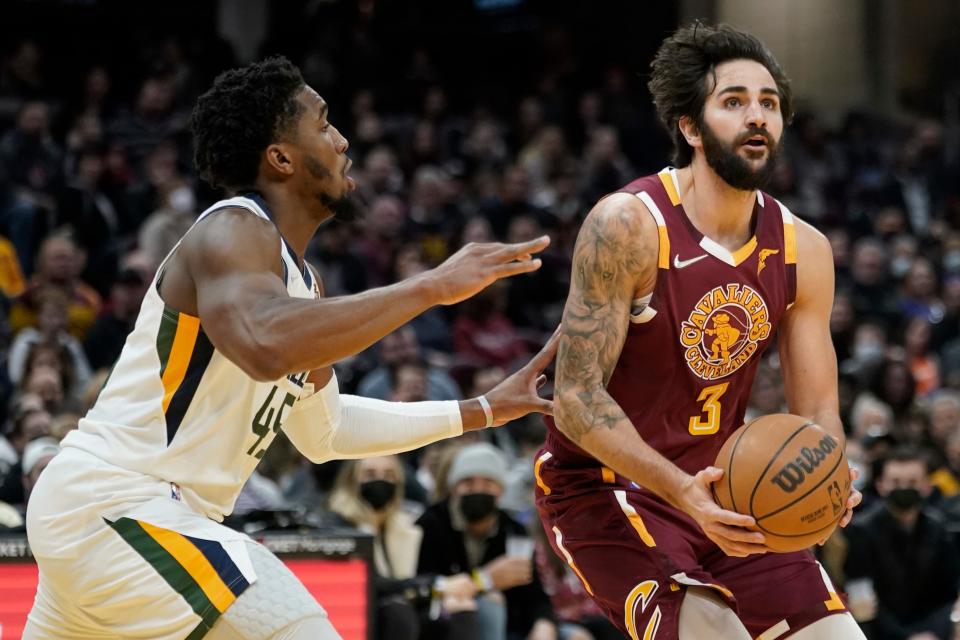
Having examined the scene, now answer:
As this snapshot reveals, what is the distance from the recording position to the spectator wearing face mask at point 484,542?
291 inches

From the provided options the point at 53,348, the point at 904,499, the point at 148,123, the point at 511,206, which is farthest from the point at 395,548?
the point at 148,123

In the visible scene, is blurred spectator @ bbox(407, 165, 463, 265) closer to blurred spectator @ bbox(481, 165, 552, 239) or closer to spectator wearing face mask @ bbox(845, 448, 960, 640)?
blurred spectator @ bbox(481, 165, 552, 239)

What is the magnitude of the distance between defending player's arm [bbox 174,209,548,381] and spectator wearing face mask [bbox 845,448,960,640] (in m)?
5.05

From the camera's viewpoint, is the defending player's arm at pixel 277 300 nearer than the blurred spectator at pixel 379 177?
Yes

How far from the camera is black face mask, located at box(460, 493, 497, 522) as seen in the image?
7.47m

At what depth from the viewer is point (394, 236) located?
1207 centimetres

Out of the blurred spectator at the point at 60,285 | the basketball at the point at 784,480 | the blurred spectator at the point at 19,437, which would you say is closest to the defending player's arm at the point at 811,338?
the basketball at the point at 784,480

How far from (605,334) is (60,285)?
7.05 metres

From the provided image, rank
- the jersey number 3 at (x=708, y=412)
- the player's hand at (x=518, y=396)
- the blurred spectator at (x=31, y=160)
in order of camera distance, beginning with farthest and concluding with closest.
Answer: the blurred spectator at (x=31, y=160), the player's hand at (x=518, y=396), the jersey number 3 at (x=708, y=412)

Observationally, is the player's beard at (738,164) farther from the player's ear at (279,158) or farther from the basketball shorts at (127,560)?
the basketball shorts at (127,560)

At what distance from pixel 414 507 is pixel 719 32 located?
14.5 feet

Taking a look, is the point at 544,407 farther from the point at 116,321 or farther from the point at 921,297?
the point at 921,297

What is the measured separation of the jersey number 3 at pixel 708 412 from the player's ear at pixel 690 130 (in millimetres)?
753

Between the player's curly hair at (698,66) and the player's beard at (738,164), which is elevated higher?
the player's curly hair at (698,66)
